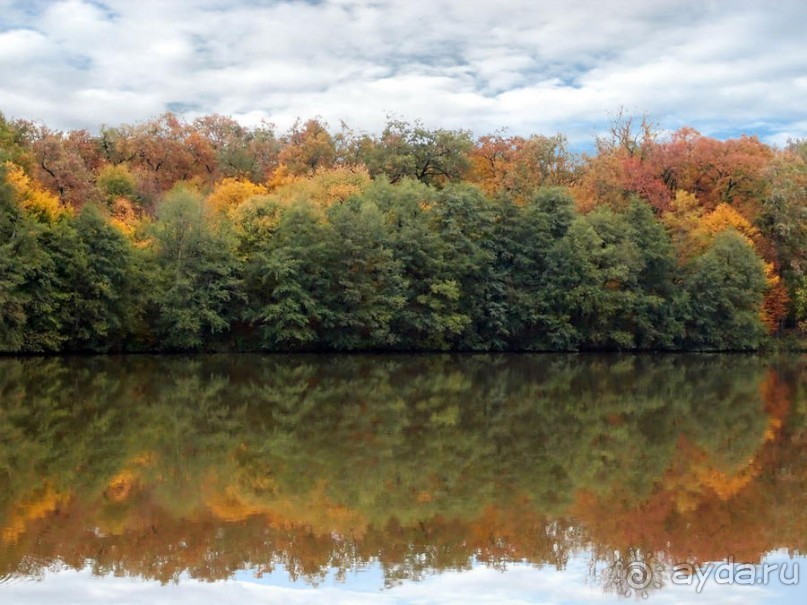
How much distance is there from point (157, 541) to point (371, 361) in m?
29.9

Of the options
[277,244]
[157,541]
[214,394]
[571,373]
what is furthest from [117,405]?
[277,244]

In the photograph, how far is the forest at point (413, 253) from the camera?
40.6m

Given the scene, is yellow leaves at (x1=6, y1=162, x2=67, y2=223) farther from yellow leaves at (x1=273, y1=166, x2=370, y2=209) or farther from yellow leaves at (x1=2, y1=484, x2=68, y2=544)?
yellow leaves at (x1=2, y1=484, x2=68, y2=544)

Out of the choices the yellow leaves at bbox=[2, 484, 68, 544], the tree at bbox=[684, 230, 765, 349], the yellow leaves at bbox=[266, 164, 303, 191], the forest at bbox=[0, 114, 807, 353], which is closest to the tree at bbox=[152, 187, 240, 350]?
the forest at bbox=[0, 114, 807, 353]

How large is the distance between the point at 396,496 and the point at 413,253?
3501 centimetres

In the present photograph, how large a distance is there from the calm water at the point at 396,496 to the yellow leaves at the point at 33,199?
647 inches

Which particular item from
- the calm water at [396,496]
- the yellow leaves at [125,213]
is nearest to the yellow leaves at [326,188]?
the yellow leaves at [125,213]

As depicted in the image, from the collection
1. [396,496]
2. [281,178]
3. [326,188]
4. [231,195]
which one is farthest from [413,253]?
[396,496]

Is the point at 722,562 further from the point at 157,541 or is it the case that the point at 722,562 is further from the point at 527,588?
the point at 157,541

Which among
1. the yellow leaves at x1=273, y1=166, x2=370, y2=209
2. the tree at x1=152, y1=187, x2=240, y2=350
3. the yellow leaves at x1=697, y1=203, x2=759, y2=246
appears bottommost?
the tree at x1=152, y1=187, x2=240, y2=350

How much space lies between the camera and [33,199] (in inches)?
1583

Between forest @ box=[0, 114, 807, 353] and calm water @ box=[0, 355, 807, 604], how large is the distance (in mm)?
15702

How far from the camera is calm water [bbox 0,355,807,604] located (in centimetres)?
916

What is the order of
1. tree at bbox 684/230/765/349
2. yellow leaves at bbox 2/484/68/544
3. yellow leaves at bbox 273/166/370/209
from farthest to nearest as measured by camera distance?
1. tree at bbox 684/230/765/349
2. yellow leaves at bbox 273/166/370/209
3. yellow leaves at bbox 2/484/68/544
